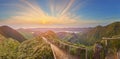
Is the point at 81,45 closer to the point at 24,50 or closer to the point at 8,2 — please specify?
the point at 24,50

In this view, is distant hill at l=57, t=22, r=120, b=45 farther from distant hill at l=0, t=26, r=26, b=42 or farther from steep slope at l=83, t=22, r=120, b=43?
distant hill at l=0, t=26, r=26, b=42

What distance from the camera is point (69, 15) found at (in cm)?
429

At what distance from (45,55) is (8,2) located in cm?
81

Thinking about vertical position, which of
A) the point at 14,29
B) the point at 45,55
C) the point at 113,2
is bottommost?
the point at 45,55

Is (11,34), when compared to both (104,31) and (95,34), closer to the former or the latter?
(95,34)

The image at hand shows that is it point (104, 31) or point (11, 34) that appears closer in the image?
point (104, 31)

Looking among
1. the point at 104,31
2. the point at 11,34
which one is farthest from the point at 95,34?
the point at 11,34

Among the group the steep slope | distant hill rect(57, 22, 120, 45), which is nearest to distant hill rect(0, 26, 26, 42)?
distant hill rect(57, 22, 120, 45)

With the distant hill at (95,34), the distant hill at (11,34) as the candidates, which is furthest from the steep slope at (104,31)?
the distant hill at (11,34)

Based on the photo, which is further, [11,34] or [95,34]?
[11,34]

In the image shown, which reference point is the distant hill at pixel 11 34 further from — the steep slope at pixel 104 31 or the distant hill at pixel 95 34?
the steep slope at pixel 104 31

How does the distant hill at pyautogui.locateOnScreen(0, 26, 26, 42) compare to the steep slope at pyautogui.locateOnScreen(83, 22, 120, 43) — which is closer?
the steep slope at pyautogui.locateOnScreen(83, 22, 120, 43)

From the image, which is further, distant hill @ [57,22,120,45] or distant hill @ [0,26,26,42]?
distant hill @ [0,26,26,42]

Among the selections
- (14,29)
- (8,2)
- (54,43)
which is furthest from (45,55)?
(8,2)
